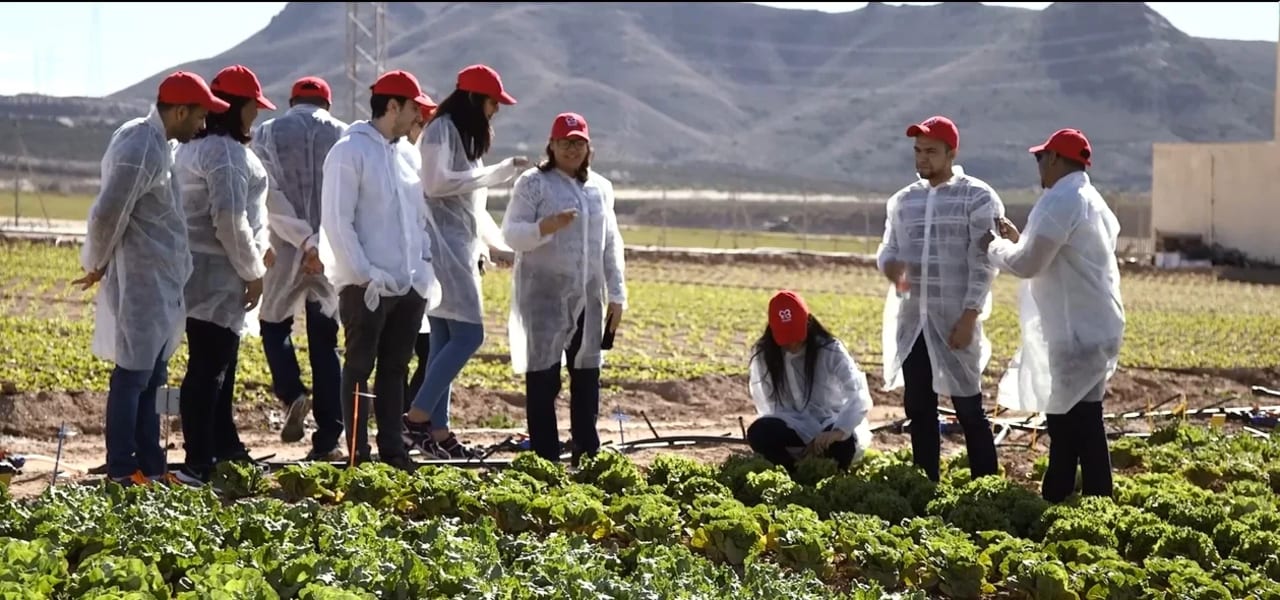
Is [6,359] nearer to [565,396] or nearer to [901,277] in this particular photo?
[565,396]

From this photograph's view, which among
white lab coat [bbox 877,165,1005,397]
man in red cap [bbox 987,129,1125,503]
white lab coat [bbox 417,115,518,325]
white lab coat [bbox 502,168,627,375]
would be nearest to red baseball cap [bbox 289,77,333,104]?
white lab coat [bbox 417,115,518,325]

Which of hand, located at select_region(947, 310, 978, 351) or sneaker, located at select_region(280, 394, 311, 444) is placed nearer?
hand, located at select_region(947, 310, 978, 351)

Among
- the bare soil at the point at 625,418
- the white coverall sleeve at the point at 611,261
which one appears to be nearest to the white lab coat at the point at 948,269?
the bare soil at the point at 625,418

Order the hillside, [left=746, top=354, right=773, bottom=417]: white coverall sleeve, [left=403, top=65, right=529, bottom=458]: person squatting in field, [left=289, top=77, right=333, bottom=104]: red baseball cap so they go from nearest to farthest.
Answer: [left=403, top=65, right=529, bottom=458]: person squatting in field, [left=746, top=354, right=773, bottom=417]: white coverall sleeve, [left=289, top=77, right=333, bottom=104]: red baseball cap, the hillside

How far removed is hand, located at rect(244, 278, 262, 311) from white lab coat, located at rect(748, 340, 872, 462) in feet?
7.67

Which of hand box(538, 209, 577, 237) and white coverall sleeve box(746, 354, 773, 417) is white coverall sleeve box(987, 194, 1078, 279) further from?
hand box(538, 209, 577, 237)

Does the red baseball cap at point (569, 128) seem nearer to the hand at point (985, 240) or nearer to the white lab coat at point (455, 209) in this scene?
the white lab coat at point (455, 209)

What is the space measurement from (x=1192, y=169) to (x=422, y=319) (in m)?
30.1

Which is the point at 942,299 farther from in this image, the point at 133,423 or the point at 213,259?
the point at 133,423

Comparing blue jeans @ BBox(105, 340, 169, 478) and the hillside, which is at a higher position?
the hillside

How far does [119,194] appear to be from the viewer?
23.7ft

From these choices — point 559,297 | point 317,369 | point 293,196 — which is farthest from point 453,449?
point 293,196

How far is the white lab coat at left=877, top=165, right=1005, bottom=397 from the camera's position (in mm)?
7707

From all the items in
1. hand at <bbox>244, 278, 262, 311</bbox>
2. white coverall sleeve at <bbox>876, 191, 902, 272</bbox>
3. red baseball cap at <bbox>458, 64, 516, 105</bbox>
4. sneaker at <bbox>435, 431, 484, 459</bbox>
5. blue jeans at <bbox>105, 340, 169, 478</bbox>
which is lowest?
sneaker at <bbox>435, 431, 484, 459</bbox>
